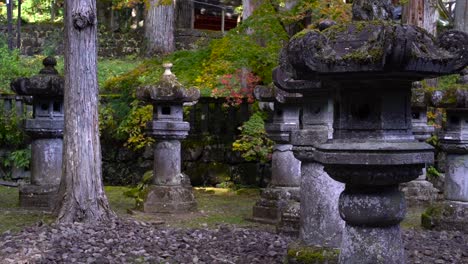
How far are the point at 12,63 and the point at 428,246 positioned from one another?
13.3 metres

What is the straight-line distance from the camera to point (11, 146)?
1300cm

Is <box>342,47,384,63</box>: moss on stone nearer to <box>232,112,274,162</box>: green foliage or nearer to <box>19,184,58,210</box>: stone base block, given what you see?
<box>19,184,58,210</box>: stone base block

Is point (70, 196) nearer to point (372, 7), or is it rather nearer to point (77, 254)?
point (77, 254)

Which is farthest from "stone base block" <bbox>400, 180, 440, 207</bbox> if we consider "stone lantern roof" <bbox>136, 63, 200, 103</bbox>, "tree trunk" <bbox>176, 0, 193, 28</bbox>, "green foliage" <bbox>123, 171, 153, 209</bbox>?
"tree trunk" <bbox>176, 0, 193, 28</bbox>

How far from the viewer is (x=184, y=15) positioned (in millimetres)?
24312

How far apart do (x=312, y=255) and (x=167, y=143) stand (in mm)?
4602

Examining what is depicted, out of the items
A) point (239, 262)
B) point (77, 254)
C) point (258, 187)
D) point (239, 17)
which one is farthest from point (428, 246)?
point (239, 17)

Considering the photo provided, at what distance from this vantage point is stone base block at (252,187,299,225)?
28.5ft

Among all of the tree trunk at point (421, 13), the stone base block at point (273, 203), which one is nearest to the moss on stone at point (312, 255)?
the stone base block at point (273, 203)

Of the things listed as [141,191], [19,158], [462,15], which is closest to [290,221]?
[141,191]

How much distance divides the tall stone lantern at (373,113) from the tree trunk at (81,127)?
4171 mm

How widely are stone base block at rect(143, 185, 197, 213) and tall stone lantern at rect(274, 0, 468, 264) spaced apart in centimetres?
539

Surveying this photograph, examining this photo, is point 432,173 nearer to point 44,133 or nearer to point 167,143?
point 167,143

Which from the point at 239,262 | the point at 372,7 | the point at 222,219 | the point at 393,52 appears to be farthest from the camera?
the point at 222,219
